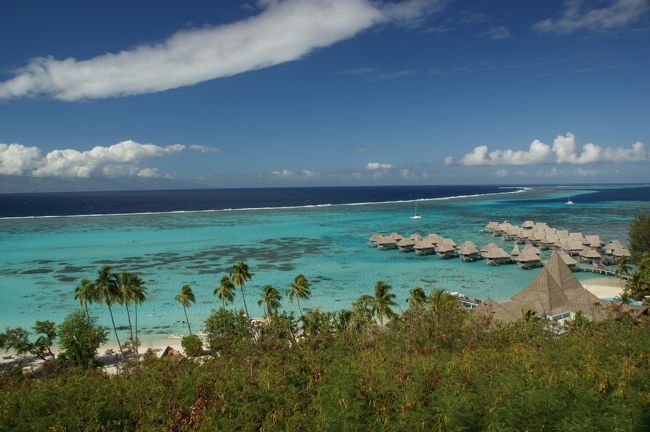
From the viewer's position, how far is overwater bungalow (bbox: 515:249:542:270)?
122 ft

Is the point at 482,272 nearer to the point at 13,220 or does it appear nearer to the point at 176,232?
the point at 176,232

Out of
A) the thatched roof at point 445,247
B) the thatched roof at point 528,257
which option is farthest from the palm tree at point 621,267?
the thatched roof at point 445,247

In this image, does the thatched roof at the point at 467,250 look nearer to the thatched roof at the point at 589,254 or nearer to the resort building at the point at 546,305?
the thatched roof at the point at 589,254

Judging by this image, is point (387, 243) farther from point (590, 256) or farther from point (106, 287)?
point (106, 287)

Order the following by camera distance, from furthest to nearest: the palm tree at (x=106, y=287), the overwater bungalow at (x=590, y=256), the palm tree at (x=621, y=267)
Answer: the overwater bungalow at (x=590, y=256) < the palm tree at (x=621, y=267) < the palm tree at (x=106, y=287)

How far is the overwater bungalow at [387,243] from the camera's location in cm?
4866

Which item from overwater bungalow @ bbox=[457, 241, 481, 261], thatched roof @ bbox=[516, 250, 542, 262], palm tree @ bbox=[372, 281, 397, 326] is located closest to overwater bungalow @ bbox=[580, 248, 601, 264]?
thatched roof @ bbox=[516, 250, 542, 262]

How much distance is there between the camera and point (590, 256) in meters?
37.4

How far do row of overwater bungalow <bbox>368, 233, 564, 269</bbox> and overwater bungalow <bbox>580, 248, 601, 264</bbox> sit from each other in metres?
2.75

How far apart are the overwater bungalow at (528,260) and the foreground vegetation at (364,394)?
27777 millimetres

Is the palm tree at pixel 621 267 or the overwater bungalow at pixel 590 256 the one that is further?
the overwater bungalow at pixel 590 256

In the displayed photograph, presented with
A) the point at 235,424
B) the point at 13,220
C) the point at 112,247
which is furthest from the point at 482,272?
the point at 13,220

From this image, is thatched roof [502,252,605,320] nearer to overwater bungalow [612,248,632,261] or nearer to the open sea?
the open sea

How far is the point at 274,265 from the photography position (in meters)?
41.3
